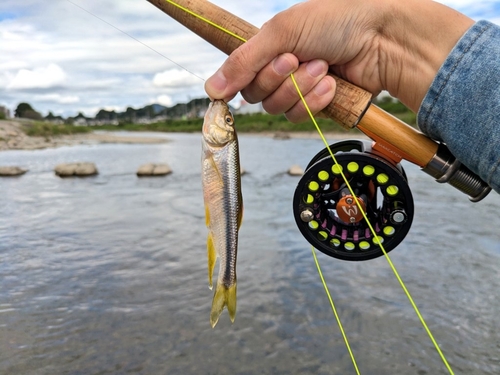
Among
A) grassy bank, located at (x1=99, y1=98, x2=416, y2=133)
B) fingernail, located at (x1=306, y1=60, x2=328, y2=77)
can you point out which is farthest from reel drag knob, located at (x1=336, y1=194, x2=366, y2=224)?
grassy bank, located at (x1=99, y1=98, x2=416, y2=133)

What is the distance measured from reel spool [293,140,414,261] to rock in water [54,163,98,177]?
1333 cm

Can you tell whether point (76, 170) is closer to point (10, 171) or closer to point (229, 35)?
point (10, 171)

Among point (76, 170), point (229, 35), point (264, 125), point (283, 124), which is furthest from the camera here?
point (264, 125)

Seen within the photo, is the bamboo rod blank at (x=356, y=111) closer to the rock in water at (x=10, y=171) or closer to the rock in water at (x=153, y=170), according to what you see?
the rock in water at (x=153, y=170)

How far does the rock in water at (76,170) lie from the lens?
14.5 metres

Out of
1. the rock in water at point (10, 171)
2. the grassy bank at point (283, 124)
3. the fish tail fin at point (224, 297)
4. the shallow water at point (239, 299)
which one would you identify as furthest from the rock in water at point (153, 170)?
the fish tail fin at point (224, 297)

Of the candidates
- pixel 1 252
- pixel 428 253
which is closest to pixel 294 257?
pixel 428 253

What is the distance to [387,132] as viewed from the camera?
1.92m

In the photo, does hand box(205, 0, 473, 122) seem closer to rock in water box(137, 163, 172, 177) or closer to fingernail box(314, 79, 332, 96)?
fingernail box(314, 79, 332, 96)

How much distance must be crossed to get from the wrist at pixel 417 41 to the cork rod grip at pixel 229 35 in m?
0.16

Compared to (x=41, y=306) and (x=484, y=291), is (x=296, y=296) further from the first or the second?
(x=41, y=306)

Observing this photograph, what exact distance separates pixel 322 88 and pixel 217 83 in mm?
395

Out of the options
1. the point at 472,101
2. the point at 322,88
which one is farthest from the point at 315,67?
the point at 472,101

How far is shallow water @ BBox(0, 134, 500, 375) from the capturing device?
13.7 ft
